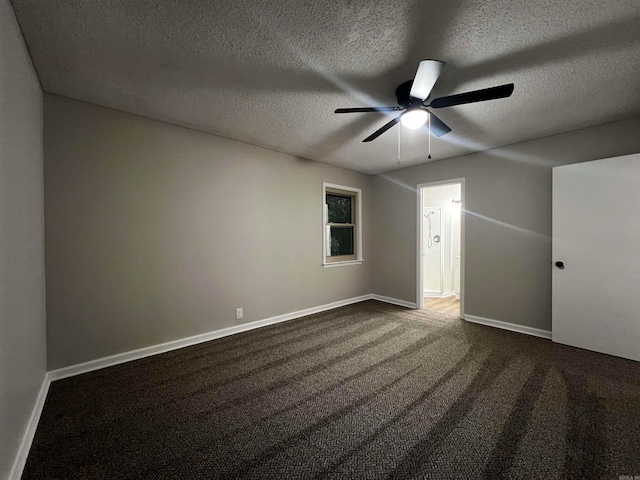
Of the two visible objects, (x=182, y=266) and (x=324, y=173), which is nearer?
(x=182, y=266)

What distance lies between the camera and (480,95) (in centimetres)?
170

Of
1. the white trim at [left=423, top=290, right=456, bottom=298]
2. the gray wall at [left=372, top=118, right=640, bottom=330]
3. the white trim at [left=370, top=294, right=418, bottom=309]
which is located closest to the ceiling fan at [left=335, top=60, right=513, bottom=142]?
the gray wall at [left=372, top=118, right=640, bottom=330]

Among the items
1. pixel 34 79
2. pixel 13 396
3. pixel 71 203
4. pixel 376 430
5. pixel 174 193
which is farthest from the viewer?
pixel 174 193

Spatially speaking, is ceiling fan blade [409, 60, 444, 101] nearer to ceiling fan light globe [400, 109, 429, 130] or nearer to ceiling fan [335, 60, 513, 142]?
ceiling fan [335, 60, 513, 142]

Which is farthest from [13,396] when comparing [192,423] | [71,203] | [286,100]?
[286,100]

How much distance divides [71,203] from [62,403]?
5.22 feet

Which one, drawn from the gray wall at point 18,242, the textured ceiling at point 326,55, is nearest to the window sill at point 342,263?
the textured ceiling at point 326,55

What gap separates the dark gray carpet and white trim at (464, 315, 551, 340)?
35 cm

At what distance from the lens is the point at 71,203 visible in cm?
230

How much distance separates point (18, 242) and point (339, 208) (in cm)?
398

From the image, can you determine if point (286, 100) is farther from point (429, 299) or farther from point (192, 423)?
point (429, 299)

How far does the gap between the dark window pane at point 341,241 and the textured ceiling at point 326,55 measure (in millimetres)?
2269

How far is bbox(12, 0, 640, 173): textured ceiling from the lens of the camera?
1.45 m

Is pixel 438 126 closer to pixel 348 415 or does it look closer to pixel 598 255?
pixel 598 255
